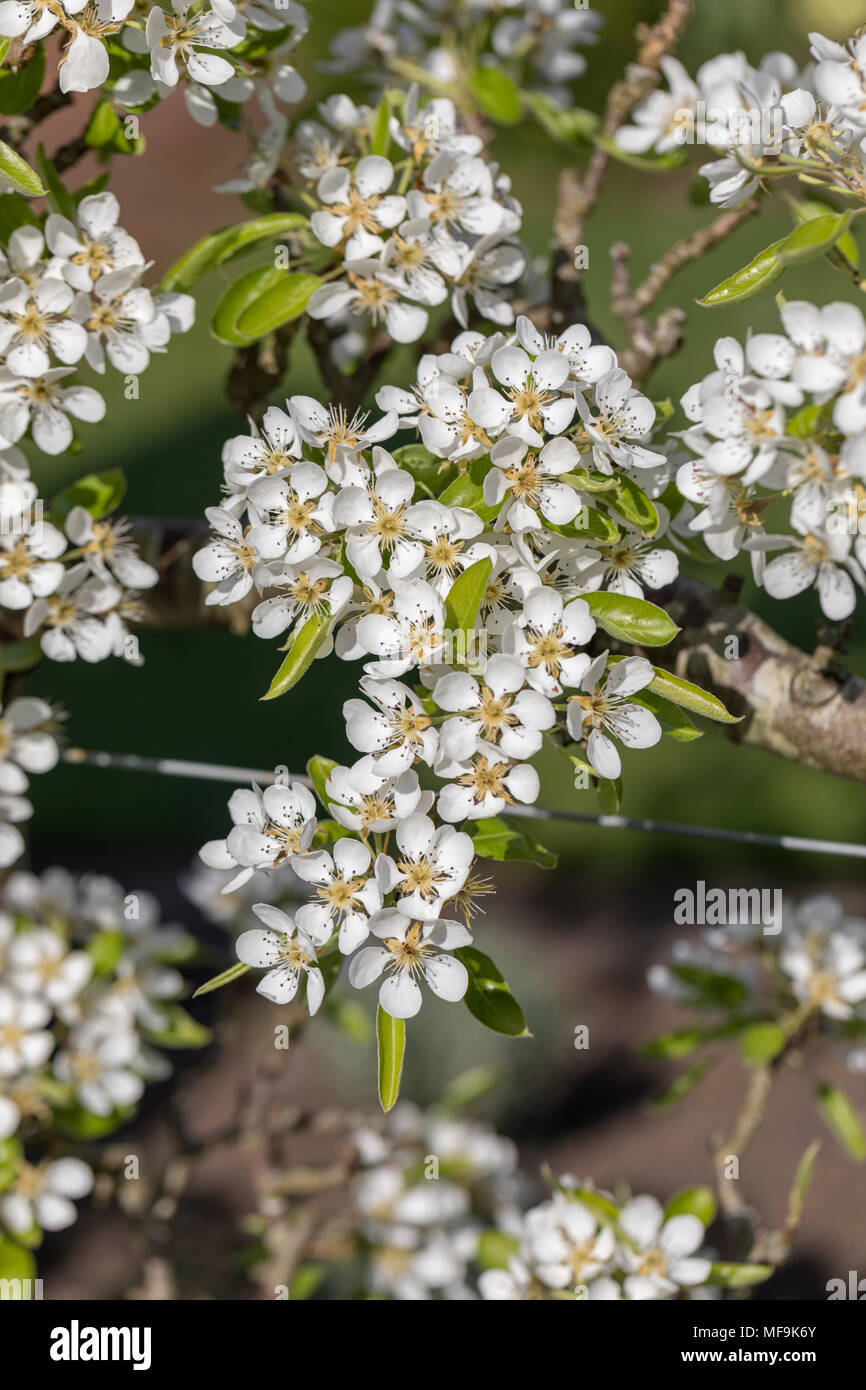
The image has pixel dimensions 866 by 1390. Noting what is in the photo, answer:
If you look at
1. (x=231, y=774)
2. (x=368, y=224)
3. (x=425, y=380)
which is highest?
(x=368, y=224)

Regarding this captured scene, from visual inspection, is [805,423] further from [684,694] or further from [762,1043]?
[762,1043]

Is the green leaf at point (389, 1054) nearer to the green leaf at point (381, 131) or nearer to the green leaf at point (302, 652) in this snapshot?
the green leaf at point (302, 652)

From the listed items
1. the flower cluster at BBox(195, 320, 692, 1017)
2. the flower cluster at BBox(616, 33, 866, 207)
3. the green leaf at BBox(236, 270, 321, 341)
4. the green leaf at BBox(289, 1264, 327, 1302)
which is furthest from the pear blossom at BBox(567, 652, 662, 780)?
the green leaf at BBox(289, 1264, 327, 1302)

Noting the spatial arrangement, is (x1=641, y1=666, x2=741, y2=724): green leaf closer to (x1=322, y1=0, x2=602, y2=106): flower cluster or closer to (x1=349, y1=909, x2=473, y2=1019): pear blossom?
(x1=349, y1=909, x2=473, y2=1019): pear blossom

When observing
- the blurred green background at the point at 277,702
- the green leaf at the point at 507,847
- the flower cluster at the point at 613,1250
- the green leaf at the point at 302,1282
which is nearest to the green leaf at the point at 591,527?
the green leaf at the point at 507,847

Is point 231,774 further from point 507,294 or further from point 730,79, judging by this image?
point 730,79

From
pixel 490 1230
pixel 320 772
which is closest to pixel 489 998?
pixel 320 772
